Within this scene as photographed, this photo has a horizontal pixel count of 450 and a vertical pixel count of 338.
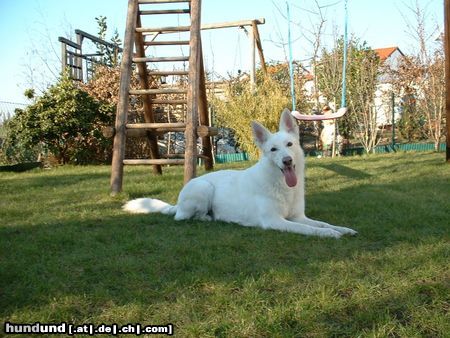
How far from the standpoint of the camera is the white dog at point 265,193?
4.38 meters

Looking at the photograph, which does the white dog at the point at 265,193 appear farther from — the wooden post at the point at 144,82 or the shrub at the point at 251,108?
the shrub at the point at 251,108

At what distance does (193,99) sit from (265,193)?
2483 mm

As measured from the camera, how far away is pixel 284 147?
446 centimetres

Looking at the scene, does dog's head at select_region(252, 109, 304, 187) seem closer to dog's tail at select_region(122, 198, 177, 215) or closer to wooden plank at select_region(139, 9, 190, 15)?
dog's tail at select_region(122, 198, 177, 215)

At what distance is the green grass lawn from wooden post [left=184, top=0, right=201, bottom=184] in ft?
4.60

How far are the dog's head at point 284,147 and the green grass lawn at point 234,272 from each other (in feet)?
2.29

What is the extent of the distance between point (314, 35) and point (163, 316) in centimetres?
1478

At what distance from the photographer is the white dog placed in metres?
4.38

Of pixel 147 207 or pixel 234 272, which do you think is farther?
pixel 147 207

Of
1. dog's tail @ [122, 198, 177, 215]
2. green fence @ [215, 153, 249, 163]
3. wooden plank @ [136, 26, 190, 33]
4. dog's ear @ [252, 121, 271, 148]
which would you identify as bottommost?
dog's tail @ [122, 198, 177, 215]

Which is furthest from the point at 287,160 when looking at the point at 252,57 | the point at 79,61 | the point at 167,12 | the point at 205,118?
the point at 79,61

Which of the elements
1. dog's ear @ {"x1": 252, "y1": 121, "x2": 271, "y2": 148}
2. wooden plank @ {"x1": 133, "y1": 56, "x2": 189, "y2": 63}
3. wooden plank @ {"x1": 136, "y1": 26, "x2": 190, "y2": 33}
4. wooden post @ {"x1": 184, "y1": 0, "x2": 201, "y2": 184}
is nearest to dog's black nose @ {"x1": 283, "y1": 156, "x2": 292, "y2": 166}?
dog's ear @ {"x1": 252, "y1": 121, "x2": 271, "y2": 148}

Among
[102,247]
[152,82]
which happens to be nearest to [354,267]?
[102,247]

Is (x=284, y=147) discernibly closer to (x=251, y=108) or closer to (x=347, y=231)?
(x=347, y=231)
